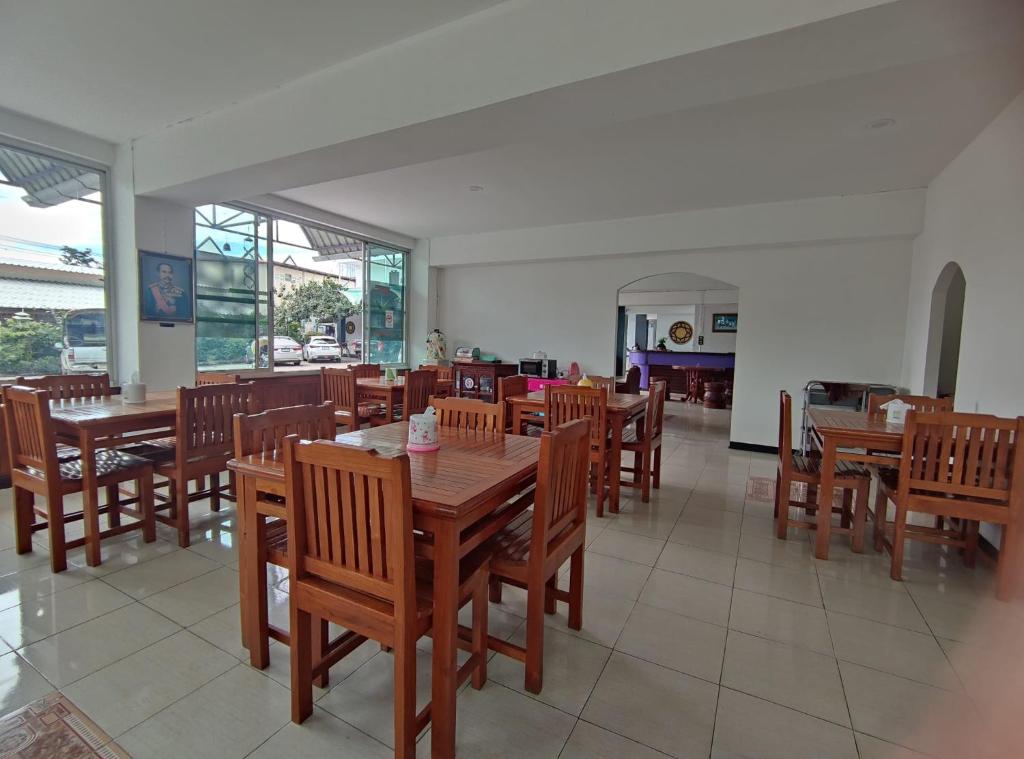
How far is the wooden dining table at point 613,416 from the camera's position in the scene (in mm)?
3514

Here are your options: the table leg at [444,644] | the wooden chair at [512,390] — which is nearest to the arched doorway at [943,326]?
the wooden chair at [512,390]

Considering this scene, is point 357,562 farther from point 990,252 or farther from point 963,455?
point 990,252

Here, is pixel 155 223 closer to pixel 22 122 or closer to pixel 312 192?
pixel 22 122

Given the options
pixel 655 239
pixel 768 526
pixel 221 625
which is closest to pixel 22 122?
pixel 221 625

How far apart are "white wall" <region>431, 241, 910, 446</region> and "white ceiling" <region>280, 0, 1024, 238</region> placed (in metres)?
0.78

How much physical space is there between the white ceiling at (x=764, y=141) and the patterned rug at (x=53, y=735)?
3043mm

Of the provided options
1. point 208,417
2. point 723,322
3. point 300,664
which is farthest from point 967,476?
point 723,322

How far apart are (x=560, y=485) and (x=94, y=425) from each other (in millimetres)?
2470

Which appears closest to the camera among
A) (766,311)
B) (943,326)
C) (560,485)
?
(560,485)

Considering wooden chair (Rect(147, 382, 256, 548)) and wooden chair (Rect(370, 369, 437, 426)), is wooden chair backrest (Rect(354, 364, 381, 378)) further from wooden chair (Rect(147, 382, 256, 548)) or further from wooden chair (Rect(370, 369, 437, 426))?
wooden chair (Rect(147, 382, 256, 548))

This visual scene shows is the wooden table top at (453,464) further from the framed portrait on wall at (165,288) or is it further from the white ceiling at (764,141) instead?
the framed portrait on wall at (165,288)

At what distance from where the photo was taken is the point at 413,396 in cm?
471

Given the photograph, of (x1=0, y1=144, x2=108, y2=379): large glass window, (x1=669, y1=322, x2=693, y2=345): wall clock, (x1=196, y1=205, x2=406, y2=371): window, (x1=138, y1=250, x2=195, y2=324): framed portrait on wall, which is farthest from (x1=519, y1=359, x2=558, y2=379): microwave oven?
(x1=669, y1=322, x2=693, y2=345): wall clock

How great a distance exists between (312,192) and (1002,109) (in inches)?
220
